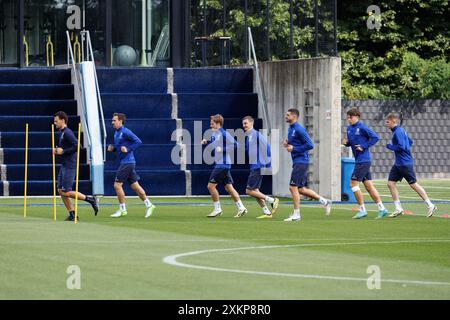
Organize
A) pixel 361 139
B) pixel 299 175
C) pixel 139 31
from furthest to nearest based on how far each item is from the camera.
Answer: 1. pixel 139 31
2. pixel 361 139
3. pixel 299 175

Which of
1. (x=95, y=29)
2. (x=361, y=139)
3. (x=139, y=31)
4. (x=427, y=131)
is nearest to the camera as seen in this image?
(x=361, y=139)

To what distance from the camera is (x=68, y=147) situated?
25.8 meters

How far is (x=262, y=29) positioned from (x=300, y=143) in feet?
44.3

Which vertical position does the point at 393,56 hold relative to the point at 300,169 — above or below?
above

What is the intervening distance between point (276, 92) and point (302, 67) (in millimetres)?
1705

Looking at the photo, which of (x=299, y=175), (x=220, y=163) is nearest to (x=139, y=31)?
(x=220, y=163)

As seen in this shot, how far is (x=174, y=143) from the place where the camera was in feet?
122

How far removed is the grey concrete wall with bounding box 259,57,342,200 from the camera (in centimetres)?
3441

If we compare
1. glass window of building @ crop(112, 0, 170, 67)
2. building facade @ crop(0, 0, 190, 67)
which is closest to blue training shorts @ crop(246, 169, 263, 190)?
building facade @ crop(0, 0, 190, 67)

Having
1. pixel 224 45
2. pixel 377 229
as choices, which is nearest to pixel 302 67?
pixel 224 45

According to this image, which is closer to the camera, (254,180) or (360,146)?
(360,146)

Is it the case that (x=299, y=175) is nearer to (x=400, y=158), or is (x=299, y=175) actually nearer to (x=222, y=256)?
(x=400, y=158)

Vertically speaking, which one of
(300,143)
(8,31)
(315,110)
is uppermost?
(8,31)

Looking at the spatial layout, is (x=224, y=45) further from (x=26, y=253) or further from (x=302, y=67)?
(x=26, y=253)
